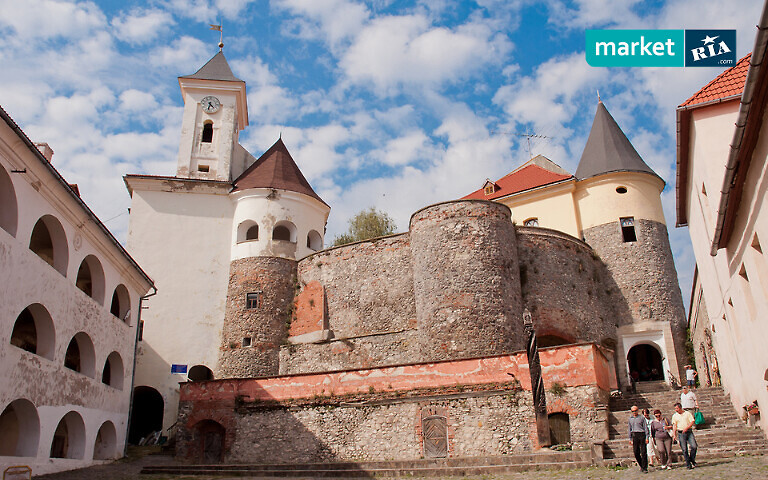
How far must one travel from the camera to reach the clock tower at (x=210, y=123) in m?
29.0

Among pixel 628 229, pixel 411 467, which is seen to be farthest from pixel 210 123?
pixel 411 467

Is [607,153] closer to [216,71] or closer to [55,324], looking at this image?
[216,71]

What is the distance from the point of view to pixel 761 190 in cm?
897

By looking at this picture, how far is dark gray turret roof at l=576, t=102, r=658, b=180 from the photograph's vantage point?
27.1m

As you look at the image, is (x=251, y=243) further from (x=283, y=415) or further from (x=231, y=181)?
(x=283, y=415)

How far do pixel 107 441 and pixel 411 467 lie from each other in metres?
9.30

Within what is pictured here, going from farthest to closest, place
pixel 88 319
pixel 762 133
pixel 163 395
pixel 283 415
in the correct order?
pixel 163 395, pixel 283 415, pixel 88 319, pixel 762 133

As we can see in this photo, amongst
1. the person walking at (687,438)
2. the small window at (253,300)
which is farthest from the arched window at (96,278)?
the person walking at (687,438)

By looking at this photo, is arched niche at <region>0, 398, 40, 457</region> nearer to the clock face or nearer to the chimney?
the chimney

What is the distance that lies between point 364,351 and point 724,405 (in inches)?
454

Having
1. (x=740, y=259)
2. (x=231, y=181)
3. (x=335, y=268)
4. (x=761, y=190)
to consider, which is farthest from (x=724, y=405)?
(x=231, y=181)

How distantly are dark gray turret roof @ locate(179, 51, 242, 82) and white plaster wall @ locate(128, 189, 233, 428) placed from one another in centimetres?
674

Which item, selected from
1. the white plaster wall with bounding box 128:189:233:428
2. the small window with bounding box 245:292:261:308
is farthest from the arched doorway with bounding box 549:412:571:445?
the white plaster wall with bounding box 128:189:233:428

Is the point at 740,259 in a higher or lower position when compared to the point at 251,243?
lower
